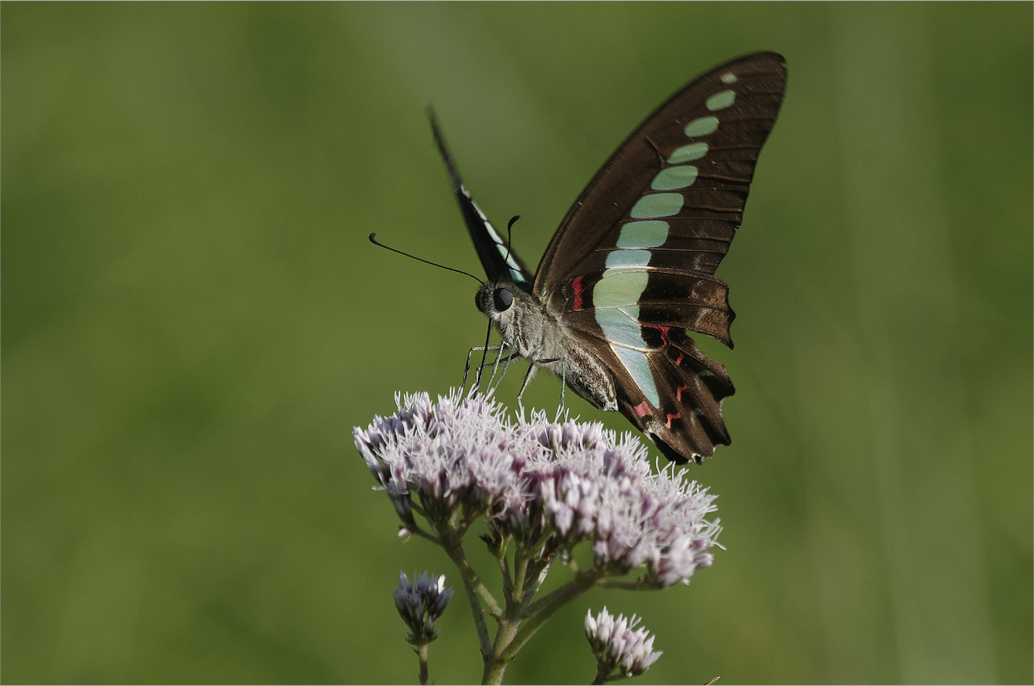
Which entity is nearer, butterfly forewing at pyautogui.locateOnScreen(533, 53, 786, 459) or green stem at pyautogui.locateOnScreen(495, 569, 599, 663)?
green stem at pyautogui.locateOnScreen(495, 569, 599, 663)

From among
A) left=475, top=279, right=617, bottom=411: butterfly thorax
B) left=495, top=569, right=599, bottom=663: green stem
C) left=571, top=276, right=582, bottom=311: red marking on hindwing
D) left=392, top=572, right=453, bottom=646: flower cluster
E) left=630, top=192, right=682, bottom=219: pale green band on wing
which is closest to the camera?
left=495, top=569, right=599, bottom=663: green stem

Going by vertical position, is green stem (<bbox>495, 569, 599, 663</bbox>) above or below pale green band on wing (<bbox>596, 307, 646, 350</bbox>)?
below

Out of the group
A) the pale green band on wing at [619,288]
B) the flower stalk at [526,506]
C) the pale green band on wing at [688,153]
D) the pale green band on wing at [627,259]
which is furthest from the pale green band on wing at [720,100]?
the flower stalk at [526,506]

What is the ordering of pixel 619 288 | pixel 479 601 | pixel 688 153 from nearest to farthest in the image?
pixel 479 601 → pixel 688 153 → pixel 619 288

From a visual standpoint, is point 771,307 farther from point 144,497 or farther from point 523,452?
point 144,497

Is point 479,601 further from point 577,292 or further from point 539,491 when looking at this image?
point 577,292

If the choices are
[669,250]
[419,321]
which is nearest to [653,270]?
[669,250]

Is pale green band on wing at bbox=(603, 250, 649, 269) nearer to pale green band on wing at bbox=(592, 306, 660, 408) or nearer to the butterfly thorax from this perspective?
pale green band on wing at bbox=(592, 306, 660, 408)

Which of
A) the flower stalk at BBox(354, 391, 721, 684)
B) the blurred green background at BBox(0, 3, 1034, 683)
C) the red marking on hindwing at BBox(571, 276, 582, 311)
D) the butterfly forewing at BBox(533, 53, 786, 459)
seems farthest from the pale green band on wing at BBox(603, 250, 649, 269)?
the blurred green background at BBox(0, 3, 1034, 683)
